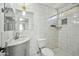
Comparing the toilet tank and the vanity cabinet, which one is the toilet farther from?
the vanity cabinet

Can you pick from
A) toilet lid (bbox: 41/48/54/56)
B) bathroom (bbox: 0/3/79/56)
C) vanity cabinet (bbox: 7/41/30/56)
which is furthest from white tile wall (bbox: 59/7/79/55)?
vanity cabinet (bbox: 7/41/30/56)

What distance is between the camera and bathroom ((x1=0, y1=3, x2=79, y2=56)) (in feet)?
4.09

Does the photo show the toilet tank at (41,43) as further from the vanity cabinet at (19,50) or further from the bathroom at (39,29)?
the vanity cabinet at (19,50)

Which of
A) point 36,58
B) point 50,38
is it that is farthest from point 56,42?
point 36,58

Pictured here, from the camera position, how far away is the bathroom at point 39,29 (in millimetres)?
1246

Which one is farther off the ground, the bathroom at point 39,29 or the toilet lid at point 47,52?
the bathroom at point 39,29

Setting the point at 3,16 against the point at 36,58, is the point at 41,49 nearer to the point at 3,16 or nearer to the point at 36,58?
the point at 36,58

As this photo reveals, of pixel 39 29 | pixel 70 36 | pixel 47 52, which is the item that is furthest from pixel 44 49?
pixel 70 36

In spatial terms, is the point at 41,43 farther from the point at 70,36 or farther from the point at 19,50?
the point at 70,36

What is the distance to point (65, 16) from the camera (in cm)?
132

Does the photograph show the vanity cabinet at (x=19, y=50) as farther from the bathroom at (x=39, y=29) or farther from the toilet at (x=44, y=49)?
the toilet at (x=44, y=49)

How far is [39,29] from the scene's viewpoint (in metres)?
1.31

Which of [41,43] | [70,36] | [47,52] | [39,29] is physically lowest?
[47,52]

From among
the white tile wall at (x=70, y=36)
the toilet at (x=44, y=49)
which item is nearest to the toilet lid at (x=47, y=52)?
the toilet at (x=44, y=49)
